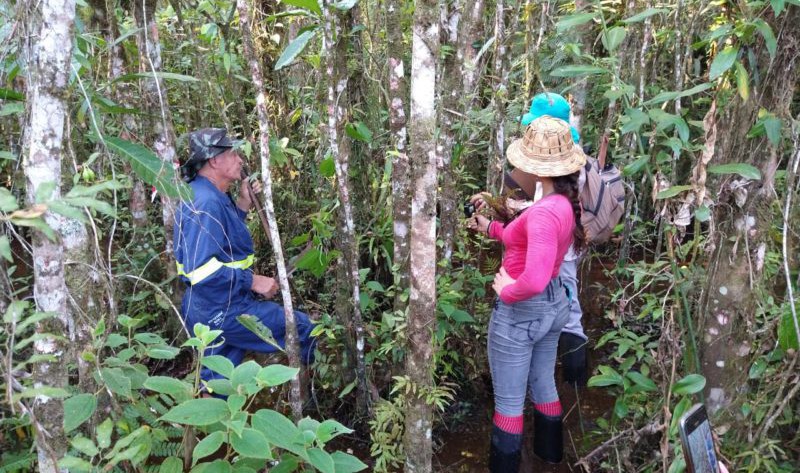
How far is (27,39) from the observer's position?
173 cm

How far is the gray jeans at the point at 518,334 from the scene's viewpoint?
308cm

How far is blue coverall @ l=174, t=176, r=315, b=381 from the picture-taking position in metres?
3.36

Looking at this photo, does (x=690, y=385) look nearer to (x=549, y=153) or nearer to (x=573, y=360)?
(x=549, y=153)

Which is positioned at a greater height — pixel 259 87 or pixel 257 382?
pixel 259 87

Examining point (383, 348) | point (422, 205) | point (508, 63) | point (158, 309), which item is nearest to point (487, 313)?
point (383, 348)

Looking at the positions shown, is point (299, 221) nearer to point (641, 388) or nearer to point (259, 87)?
point (259, 87)

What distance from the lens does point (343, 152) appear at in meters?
3.21

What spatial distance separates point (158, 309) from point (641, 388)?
3.55 metres

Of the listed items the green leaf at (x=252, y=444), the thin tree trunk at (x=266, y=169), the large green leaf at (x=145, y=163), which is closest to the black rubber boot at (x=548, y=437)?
the thin tree trunk at (x=266, y=169)

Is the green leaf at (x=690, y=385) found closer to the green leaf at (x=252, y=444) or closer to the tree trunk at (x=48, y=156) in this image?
the green leaf at (x=252, y=444)

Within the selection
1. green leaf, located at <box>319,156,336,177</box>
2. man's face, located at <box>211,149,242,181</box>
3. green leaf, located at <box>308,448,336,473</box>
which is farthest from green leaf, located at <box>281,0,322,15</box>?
green leaf, located at <box>308,448,336,473</box>

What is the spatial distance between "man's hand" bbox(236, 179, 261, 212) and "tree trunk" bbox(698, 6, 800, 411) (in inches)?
106

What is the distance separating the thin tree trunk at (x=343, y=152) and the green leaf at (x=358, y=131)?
0.05 meters

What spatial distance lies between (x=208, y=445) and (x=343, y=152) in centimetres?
176
